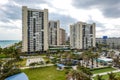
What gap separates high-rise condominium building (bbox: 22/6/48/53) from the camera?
74562 mm

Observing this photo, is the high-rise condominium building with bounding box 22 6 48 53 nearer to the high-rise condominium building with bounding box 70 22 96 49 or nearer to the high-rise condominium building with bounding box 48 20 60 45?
the high-rise condominium building with bounding box 48 20 60 45

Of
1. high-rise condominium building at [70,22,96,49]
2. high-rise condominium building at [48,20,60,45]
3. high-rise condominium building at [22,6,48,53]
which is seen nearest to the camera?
high-rise condominium building at [22,6,48,53]

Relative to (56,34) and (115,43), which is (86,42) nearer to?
(56,34)

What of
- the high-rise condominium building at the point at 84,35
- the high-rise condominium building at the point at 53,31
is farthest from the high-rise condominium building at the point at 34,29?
the high-rise condominium building at the point at 84,35

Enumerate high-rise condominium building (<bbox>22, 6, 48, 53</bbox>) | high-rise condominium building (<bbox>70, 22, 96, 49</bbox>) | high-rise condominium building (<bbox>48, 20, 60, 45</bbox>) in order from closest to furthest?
high-rise condominium building (<bbox>22, 6, 48, 53</bbox>) < high-rise condominium building (<bbox>70, 22, 96, 49</bbox>) < high-rise condominium building (<bbox>48, 20, 60, 45</bbox>)

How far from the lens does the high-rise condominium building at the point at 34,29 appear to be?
74.6 meters

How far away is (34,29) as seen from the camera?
3034 inches

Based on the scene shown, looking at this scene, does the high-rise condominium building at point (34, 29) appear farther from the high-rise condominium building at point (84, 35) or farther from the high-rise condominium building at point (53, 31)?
the high-rise condominium building at point (84, 35)

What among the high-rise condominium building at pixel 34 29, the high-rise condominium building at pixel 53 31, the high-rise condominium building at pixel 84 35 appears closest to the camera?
the high-rise condominium building at pixel 34 29

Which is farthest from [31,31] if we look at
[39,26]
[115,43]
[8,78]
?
[115,43]

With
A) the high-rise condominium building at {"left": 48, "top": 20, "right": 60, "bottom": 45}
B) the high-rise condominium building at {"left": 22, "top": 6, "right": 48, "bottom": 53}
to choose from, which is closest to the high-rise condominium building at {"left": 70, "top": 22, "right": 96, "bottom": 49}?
the high-rise condominium building at {"left": 48, "top": 20, "right": 60, "bottom": 45}

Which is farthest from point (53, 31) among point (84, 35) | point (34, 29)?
point (34, 29)

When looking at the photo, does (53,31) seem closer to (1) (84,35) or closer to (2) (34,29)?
(1) (84,35)

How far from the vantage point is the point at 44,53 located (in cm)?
7869
